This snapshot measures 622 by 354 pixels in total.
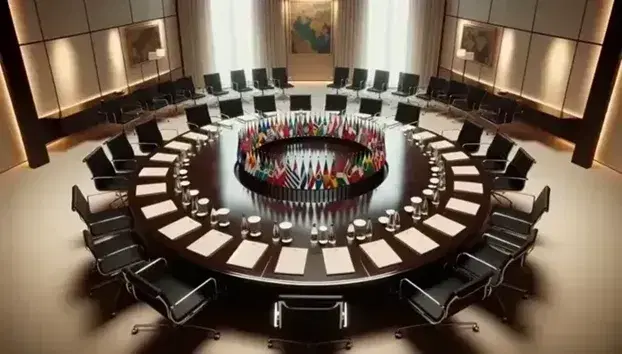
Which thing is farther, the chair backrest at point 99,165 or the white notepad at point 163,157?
the chair backrest at point 99,165

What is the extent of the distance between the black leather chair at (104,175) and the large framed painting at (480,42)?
29.9ft

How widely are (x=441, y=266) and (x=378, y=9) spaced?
10571 mm

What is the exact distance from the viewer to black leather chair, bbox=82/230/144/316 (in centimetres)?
525

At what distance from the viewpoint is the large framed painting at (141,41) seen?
11391mm

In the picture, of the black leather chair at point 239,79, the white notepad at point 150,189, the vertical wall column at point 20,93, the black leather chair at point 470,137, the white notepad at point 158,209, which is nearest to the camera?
the white notepad at point 158,209

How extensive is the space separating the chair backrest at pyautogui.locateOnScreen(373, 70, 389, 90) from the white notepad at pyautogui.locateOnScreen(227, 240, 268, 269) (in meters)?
8.42

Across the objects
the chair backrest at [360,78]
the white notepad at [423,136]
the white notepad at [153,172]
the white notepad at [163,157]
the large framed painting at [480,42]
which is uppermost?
the large framed painting at [480,42]

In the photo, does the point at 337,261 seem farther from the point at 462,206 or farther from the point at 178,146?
the point at 178,146

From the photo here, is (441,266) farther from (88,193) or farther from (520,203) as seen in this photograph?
(88,193)

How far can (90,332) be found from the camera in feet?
16.7

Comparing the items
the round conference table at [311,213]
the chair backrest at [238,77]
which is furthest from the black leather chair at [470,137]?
the chair backrest at [238,77]

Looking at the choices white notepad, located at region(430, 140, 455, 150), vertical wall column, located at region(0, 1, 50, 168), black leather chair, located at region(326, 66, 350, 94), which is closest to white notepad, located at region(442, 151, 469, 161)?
white notepad, located at region(430, 140, 455, 150)

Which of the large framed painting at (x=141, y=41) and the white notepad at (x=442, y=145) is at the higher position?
the large framed painting at (x=141, y=41)

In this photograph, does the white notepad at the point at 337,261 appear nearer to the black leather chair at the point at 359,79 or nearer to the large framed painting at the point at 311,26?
the black leather chair at the point at 359,79
